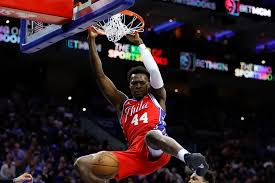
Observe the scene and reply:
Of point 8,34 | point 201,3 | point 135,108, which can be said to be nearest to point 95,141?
point 8,34

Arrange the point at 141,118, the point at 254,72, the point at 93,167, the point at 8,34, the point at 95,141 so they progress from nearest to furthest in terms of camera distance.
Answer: the point at 93,167 → the point at 141,118 → the point at 95,141 → the point at 8,34 → the point at 254,72

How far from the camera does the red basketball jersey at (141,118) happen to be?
238 inches

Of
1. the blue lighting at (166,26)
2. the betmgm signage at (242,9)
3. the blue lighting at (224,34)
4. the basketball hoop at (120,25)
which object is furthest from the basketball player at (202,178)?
the blue lighting at (224,34)

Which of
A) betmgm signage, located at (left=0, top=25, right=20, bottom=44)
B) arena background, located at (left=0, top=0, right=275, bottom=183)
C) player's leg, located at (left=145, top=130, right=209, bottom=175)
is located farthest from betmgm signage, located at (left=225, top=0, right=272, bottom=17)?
player's leg, located at (left=145, top=130, right=209, bottom=175)

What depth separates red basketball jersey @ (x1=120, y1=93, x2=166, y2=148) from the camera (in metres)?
6.05

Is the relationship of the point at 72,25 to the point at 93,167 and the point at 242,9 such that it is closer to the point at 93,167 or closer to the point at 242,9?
the point at 93,167

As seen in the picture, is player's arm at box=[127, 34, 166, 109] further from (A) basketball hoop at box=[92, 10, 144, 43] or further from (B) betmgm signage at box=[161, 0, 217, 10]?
(B) betmgm signage at box=[161, 0, 217, 10]

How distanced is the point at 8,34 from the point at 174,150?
524 inches

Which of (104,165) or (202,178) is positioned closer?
(202,178)

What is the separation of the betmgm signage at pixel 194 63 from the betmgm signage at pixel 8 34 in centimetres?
682

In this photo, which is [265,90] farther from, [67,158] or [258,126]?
[67,158]

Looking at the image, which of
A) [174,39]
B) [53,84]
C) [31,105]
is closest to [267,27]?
[174,39]

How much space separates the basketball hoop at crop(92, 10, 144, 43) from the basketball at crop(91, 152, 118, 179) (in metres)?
1.59

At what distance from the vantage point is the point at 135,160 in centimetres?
600
